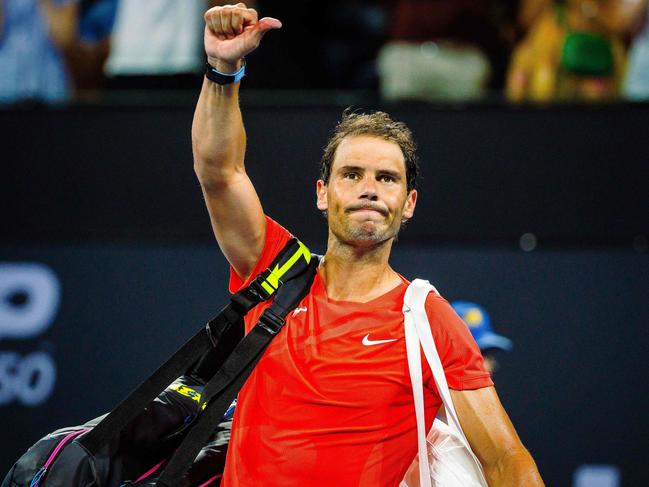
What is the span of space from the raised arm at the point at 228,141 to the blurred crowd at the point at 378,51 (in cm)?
271

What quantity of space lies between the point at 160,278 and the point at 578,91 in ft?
8.39

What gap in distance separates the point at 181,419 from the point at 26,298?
298cm

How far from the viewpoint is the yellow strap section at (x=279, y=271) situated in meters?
3.09

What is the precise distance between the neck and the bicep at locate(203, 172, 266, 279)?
0.26m

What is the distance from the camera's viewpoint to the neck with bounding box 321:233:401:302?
3236mm

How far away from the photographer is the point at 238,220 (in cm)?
310

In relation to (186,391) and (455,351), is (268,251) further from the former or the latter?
(455,351)

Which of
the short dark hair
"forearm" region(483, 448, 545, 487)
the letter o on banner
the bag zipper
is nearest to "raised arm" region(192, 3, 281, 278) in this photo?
the short dark hair

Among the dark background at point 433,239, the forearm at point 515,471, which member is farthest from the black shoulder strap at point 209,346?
the dark background at point 433,239

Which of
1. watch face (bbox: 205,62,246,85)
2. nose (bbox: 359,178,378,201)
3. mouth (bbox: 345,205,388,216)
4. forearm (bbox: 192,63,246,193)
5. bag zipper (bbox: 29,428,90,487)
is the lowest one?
bag zipper (bbox: 29,428,90,487)

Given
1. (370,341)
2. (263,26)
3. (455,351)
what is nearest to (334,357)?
(370,341)

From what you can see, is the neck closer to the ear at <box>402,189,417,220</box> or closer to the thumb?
the ear at <box>402,189,417,220</box>

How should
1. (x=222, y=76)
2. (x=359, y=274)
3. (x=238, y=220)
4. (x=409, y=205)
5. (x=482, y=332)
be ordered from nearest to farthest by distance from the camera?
1. (x=222, y=76)
2. (x=238, y=220)
3. (x=359, y=274)
4. (x=409, y=205)
5. (x=482, y=332)

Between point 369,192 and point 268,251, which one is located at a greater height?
point 369,192
